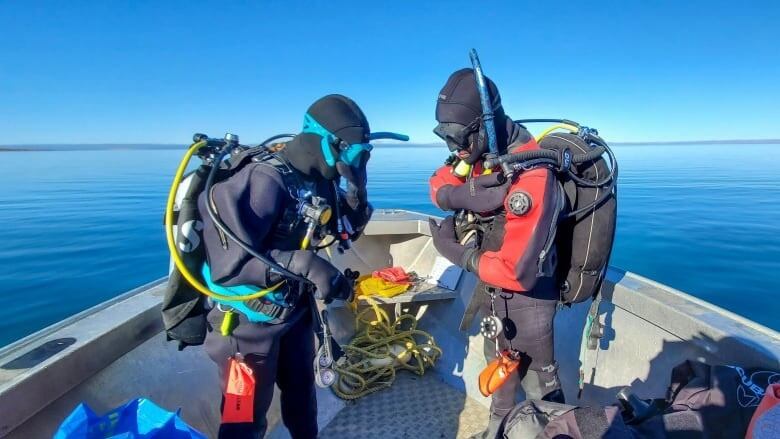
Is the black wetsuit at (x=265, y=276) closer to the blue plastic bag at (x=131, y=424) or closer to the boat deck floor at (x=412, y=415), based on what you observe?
the blue plastic bag at (x=131, y=424)

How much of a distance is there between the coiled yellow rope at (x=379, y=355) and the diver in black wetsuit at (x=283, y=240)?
0.91 metres

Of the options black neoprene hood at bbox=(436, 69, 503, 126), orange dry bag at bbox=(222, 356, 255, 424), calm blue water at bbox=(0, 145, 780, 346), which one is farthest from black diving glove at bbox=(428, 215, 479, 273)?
calm blue water at bbox=(0, 145, 780, 346)

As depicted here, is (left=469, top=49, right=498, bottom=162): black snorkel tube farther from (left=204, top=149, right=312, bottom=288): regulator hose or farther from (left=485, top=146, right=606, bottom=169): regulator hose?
(left=204, top=149, right=312, bottom=288): regulator hose

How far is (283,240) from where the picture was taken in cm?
171

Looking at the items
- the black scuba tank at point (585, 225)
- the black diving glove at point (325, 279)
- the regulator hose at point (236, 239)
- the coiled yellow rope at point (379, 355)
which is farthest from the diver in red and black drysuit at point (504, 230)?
the coiled yellow rope at point (379, 355)

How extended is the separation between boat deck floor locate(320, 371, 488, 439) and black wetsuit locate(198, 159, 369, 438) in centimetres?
59

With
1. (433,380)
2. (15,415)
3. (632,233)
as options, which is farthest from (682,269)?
(15,415)

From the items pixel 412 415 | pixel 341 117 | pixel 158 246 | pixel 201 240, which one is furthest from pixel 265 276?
pixel 158 246

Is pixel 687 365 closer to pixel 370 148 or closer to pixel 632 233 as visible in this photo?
Answer: pixel 370 148

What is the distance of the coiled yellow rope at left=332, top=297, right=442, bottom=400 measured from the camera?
292cm

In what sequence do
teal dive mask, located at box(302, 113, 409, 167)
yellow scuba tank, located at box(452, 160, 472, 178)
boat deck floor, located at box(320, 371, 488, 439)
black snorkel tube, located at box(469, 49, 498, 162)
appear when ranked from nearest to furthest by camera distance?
teal dive mask, located at box(302, 113, 409, 167)
black snorkel tube, located at box(469, 49, 498, 162)
yellow scuba tank, located at box(452, 160, 472, 178)
boat deck floor, located at box(320, 371, 488, 439)

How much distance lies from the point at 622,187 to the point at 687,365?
16.3m

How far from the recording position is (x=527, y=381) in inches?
81.0

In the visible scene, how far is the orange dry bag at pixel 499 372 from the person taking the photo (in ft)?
6.28
